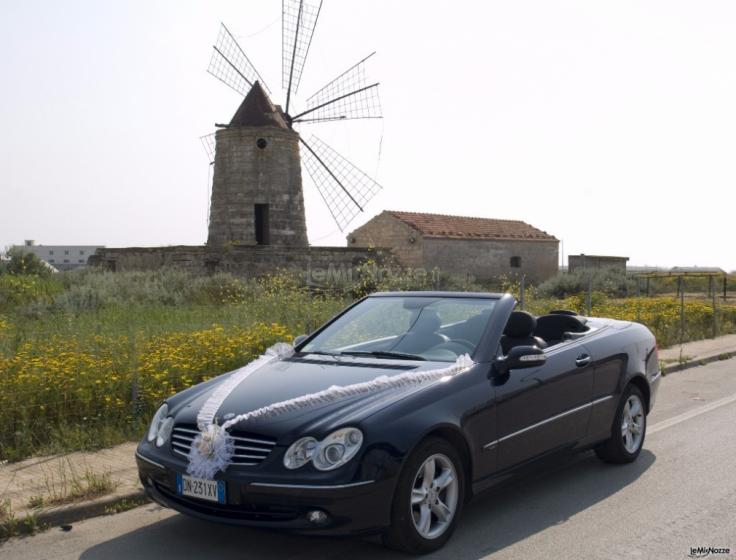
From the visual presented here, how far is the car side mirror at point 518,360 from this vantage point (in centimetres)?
536

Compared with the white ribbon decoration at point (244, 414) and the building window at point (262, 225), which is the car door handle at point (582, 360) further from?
the building window at point (262, 225)

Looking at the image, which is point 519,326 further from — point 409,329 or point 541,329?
point 541,329

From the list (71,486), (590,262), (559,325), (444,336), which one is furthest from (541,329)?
(590,262)

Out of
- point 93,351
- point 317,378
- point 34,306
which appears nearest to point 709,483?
point 317,378

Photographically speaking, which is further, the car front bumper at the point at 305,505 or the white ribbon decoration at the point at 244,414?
the white ribbon decoration at the point at 244,414

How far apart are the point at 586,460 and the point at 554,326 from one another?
3.90ft

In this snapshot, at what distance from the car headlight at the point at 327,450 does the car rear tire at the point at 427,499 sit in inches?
12.9

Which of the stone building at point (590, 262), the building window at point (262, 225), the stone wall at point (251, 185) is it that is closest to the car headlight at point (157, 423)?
the stone wall at point (251, 185)

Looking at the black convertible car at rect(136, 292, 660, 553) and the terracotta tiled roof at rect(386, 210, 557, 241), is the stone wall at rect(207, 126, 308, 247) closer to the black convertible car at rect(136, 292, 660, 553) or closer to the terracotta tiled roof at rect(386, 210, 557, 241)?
the terracotta tiled roof at rect(386, 210, 557, 241)

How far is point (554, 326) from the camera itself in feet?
22.2

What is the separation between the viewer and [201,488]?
4.50m

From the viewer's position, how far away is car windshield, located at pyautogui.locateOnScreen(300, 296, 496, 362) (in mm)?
5660

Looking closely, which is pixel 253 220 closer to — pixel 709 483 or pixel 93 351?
pixel 93 351

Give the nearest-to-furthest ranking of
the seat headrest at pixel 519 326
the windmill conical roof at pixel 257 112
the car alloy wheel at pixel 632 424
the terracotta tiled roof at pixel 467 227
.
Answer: the seat headrest at pixel 519 326, the car alloy wheel at pixel 632 424, the windmill conical roof at pixel 257 112, the terracotta tiled roof at pixel 467 227
